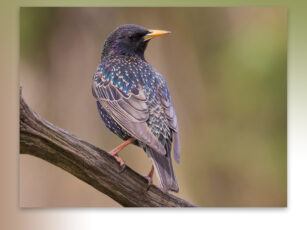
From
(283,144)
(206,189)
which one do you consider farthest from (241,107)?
(206,189)

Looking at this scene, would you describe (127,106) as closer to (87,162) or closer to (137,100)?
(137,100)

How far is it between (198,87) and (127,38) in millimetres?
468

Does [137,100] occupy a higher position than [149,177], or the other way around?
[137,100]

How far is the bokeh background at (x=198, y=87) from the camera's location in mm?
2338

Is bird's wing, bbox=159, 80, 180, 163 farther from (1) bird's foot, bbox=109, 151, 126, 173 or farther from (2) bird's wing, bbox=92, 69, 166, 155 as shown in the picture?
(1) bird's foot, bbox=109, 151, 126, 173

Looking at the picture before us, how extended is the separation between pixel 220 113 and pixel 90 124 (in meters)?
0.70

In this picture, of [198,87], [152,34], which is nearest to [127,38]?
[152,34]

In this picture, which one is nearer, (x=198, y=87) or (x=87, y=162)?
(x=87, y=162)

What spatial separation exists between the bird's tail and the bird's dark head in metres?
0.56

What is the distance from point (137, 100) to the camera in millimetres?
2320

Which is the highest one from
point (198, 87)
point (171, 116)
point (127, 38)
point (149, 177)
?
point (127, 38)

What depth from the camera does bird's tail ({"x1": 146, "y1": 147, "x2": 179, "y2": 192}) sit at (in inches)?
89.8

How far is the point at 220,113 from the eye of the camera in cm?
238

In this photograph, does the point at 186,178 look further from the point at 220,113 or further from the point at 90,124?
the point at 90,124
